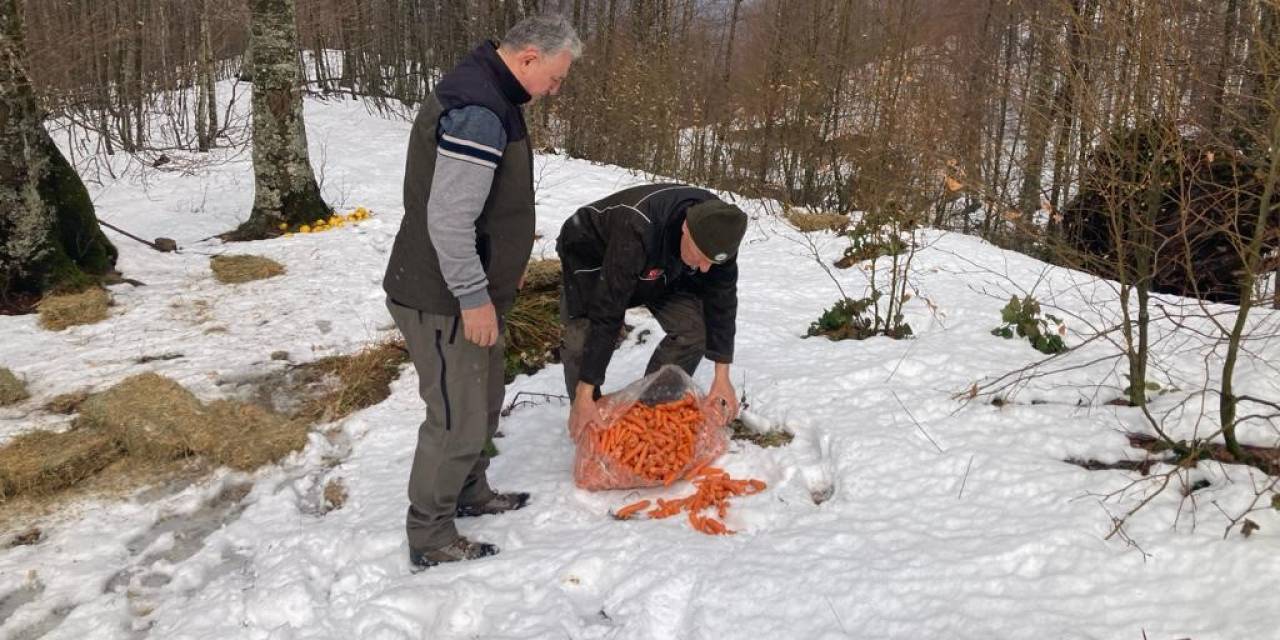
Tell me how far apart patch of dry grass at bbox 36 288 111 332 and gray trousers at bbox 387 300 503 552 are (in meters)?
3.86

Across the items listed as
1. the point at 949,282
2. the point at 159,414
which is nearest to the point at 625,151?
the point at 949,282

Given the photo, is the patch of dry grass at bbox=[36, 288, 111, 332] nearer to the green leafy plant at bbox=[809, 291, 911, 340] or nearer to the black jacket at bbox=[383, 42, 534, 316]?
the black jacket at bbox=[383, 42, 534, 316]

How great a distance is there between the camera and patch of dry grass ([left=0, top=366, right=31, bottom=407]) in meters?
3.97

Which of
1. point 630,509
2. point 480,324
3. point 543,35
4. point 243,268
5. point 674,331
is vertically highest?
point 543,35

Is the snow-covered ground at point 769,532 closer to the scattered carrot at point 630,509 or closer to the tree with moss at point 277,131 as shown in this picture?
the scattered carrot at point 630,509

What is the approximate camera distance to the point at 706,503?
9.73 ft

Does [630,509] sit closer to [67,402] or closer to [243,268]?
[67,402]

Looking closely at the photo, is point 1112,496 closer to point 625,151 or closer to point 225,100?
point 625,151

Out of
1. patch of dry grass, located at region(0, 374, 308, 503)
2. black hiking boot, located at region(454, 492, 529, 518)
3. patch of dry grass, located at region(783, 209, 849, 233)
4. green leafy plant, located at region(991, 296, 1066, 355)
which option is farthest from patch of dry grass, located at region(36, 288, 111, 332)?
patch of dry grass, located at region(783, 209, 849, 233)

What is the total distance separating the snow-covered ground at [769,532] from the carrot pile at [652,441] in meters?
0.11

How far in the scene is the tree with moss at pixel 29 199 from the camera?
5297 mm

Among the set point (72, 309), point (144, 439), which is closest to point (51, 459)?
point (144, 439)

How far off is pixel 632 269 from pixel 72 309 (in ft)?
14.8

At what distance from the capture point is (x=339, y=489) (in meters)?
3.37
